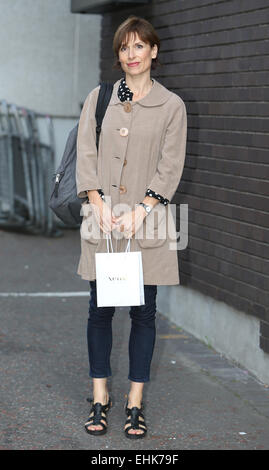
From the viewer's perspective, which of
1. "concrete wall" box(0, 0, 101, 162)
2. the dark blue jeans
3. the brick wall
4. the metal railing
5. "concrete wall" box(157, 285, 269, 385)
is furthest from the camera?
"concrete wall" box(0, 0, 101, 162)

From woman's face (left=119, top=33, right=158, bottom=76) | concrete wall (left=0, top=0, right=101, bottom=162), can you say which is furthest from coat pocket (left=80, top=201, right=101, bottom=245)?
concrete wall (left=0, top=0, right=101, bottom=162)

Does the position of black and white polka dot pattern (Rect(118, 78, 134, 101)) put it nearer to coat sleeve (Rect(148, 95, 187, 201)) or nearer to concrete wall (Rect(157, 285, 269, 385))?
coat sleeve (Rect(148, 95, 187, 201))

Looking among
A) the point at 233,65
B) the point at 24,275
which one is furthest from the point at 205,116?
the point at 24,275

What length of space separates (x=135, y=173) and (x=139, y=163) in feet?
0.17

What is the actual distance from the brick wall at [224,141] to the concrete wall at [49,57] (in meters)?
5.31

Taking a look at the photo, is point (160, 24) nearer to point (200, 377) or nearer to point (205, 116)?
point (205, 116)

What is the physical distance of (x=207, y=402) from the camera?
5.00 m

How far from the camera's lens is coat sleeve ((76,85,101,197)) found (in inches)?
171


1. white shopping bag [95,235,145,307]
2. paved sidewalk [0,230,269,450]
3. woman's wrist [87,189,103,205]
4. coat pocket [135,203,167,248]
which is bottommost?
paved sidewalk [0,230,269,450]

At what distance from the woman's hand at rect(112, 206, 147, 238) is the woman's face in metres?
0.68

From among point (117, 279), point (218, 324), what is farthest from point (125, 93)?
point (218, 324)

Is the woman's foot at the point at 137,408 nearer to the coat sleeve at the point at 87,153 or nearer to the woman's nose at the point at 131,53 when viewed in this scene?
the coat sleeve at the point at 87,153

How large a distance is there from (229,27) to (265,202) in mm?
1235

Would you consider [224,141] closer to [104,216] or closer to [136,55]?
[136,55]
